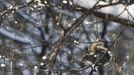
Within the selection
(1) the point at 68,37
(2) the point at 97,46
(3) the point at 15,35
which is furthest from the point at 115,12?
(3) the point at 15,35

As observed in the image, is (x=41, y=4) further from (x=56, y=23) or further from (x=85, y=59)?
(x=85, y=59)

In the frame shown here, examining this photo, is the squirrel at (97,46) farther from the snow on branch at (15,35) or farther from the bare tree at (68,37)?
the snow on branch at (15,35)

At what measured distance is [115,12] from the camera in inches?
138

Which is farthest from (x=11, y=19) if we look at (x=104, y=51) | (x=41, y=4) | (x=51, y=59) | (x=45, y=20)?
(x=104, y=51)

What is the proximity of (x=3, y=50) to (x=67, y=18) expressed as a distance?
71 centimetres

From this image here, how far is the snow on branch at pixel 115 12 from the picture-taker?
3.43 meters

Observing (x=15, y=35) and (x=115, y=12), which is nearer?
(x=115, y=12)

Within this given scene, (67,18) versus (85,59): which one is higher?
(67,18)

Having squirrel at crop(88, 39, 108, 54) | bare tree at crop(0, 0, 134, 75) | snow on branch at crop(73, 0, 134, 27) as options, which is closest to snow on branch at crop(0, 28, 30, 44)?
bare tree at crop(0, 0, 134, 75)

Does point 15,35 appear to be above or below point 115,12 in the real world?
below

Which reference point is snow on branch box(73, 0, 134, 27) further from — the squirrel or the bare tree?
the squirrel

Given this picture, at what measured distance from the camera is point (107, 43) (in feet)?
14.2

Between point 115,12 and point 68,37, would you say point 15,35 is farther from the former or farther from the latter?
point 115,12

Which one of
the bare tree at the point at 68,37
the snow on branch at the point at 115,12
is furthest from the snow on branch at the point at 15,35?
the snow on branch at the point at 115,12
